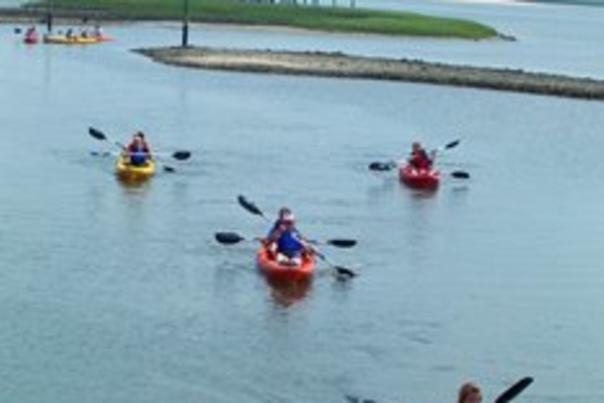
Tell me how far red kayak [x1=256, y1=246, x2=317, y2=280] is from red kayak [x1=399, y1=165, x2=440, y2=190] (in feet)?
45.0

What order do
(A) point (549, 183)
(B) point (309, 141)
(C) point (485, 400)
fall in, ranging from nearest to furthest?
(C) point (485, 400) < (A) point (549, 183) < (B) point (309, 141)

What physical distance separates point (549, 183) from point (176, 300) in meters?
21.7

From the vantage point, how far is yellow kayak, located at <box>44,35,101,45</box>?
9550 cm

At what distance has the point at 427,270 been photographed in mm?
31062

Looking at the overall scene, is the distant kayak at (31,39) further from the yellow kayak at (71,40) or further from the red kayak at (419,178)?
the red kayak at (419,178)

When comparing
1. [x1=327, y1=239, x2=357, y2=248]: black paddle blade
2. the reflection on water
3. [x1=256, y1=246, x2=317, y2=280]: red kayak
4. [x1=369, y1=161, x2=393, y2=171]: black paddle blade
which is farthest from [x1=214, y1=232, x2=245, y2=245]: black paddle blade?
[x1=369, y1=161, x2=393, y2=171]: black paddle blade

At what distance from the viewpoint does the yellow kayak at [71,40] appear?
313 feet

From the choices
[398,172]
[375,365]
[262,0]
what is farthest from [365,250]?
[262,0]

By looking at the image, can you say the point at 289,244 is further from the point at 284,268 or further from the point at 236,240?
the point at 236,240

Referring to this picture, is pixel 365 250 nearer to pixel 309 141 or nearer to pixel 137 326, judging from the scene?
pixel 137 326

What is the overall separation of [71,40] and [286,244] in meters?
68.3

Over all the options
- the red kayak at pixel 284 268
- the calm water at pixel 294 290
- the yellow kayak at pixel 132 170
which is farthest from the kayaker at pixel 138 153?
the red kayak at pixel 284 268

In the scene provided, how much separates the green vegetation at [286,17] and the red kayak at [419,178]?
88291mm

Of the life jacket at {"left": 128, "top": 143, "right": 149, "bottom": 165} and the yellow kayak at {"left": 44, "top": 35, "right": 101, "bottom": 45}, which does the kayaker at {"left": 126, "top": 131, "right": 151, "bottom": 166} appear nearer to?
the life jacket at {"left": 128, "top": 143, "right": 149, "bottom": 165}
